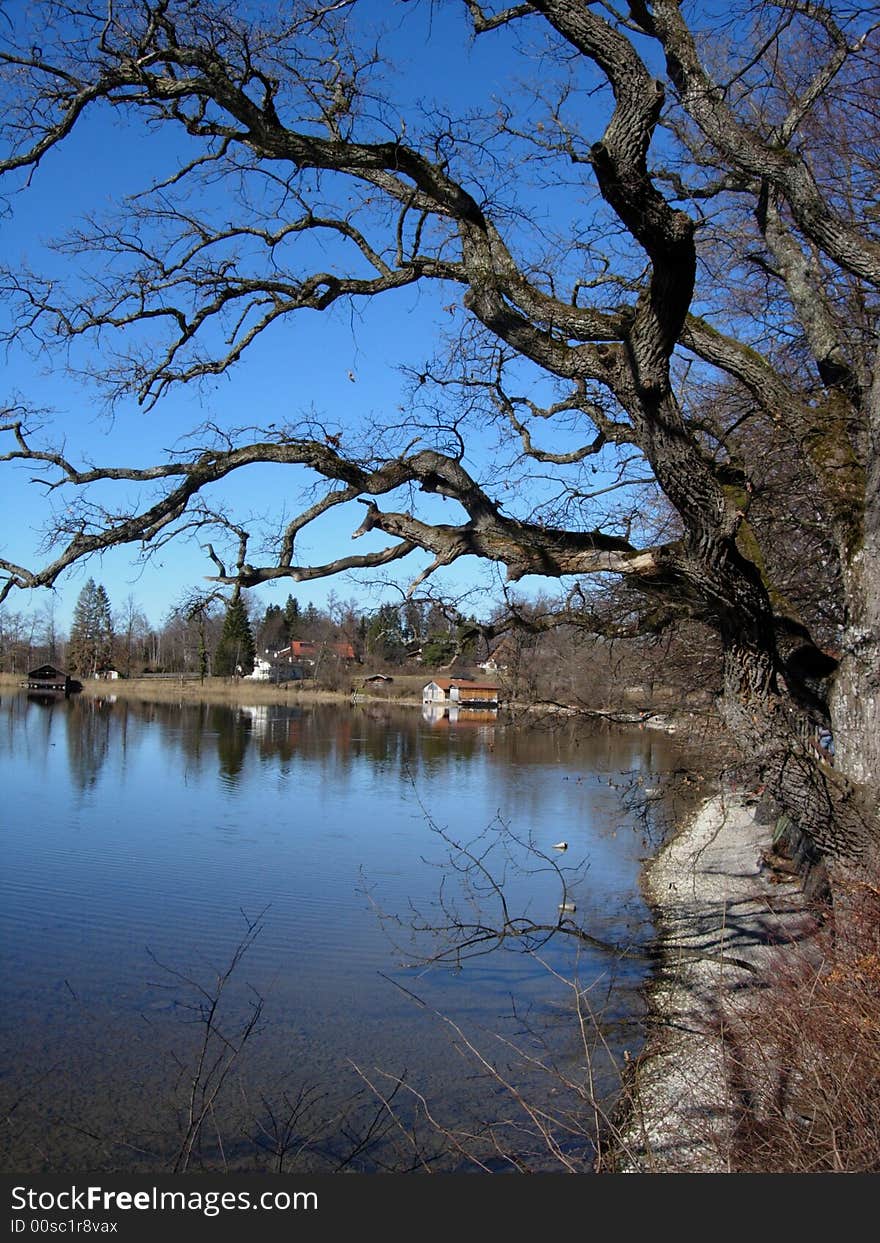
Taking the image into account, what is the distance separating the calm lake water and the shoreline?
51 centimetres

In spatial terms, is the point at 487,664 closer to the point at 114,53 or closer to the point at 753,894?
the point at 114,53

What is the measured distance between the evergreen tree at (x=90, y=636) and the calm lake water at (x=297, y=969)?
2844 inches

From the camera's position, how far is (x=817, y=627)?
10.7 meters

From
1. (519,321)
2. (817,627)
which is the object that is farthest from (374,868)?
(519,321)

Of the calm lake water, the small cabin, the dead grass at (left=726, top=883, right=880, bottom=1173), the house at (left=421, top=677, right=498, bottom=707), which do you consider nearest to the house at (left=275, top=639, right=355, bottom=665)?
the house at (left=421, top=677, right=498, bottom=707)

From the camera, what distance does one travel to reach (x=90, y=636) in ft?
324

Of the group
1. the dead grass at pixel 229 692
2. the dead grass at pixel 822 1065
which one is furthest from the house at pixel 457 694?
the dead grass at pixel 822 1065

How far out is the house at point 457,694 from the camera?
7488 cm

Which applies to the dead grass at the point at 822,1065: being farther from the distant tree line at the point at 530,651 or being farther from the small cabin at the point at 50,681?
the small cabin at the point at 50,681

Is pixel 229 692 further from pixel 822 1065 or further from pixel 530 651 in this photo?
pixel 822 1065

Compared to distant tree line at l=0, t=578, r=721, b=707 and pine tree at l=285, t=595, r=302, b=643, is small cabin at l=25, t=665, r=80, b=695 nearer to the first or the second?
pine tree at l=285, t=595, r=302, b=643

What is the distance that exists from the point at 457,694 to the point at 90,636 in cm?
4202

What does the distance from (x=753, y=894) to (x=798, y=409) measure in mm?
10144

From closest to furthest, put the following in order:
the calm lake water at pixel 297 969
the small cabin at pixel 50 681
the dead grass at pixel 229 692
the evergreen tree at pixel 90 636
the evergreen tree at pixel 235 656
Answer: the calm lake water at pixel 297 969 → the dead grass at pixel 229 692 → the evergreen tree at pixel 235 656 → the small cabin at pixel 50 681 → the evergreen tree at pixel 90 636
